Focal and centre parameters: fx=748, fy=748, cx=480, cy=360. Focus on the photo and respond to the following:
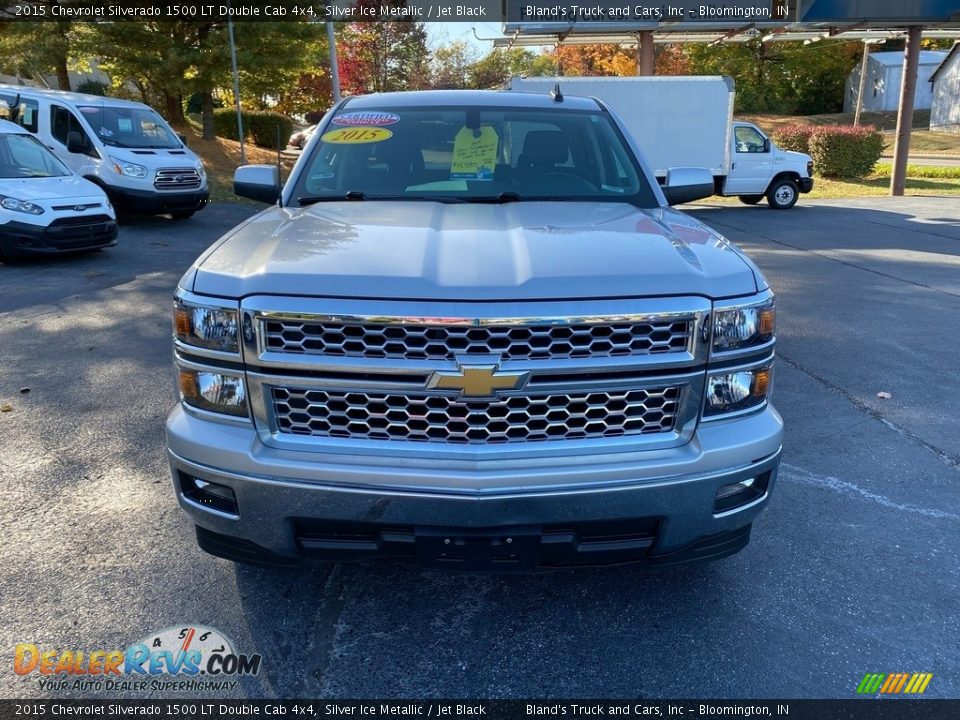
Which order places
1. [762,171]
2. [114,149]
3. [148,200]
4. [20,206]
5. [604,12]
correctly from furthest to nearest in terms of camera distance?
[604,12]
[762,171]
[148,200]
[114,149]
[20,206]

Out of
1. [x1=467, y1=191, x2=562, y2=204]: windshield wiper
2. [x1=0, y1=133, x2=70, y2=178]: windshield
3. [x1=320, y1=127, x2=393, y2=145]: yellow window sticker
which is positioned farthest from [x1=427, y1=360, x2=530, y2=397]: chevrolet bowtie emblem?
[x1=0, y1=133, x2=70, y2=178]: windshield

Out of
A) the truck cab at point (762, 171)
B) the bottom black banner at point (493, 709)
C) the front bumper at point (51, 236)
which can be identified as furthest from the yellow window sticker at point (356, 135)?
the truck cab at point (762, 171)

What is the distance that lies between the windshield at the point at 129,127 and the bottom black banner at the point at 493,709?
1253cm

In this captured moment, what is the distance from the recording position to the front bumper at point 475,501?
224cm

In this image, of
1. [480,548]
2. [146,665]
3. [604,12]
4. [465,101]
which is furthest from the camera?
[604,12]

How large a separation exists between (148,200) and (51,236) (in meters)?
3.58

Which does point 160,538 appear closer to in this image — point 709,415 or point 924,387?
point 709,415

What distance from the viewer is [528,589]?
9.87 feet

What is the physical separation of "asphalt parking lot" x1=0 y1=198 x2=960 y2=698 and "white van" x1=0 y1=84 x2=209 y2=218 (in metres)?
8.23

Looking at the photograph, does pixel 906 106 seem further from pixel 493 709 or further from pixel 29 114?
pixel 493 709

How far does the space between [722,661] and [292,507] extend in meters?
1.57

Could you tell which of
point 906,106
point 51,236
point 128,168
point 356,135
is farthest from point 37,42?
point 906,106

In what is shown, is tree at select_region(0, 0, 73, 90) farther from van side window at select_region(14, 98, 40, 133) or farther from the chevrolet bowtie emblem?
the chevrolet bowtie emblem

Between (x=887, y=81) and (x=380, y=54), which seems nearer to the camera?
(x=380, y=54)
